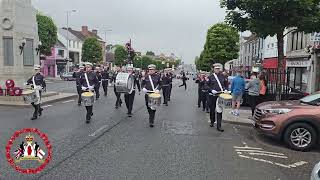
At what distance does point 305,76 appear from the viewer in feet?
101

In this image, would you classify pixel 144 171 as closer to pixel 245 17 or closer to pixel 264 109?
pixel 264 109

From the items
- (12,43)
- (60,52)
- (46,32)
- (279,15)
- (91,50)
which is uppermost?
(46,32)

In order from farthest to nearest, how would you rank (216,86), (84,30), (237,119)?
(84,30) → (237,119) → (216,86)

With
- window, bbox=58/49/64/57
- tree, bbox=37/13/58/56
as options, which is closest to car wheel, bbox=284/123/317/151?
tree, bbox=37/13/58/56

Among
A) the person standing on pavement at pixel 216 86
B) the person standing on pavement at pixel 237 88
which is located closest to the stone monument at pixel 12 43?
the person standing on pavement at pixel 237 88

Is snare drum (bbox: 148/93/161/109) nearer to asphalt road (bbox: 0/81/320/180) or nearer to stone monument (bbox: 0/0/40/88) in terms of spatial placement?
asphalt road (bbox: 0/81/320/180)

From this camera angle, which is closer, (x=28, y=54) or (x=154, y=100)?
(x=154, y=100)

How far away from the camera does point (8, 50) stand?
18.3m

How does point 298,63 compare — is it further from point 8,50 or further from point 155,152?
point 155,152

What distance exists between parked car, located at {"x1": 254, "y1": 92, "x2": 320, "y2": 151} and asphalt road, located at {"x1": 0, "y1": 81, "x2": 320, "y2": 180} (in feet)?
0.89

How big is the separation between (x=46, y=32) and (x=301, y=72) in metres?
36.1

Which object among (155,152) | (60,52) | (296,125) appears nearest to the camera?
(155,152)

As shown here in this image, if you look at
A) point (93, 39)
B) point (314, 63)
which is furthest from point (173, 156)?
point (93, 39)

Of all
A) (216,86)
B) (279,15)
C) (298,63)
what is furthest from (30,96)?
(298,63)
